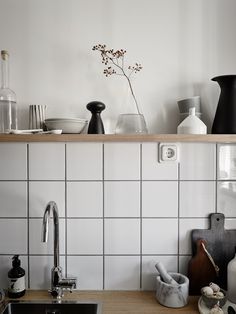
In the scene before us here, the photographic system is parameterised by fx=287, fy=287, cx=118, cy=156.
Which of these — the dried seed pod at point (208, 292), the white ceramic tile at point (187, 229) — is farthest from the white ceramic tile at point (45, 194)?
the dried seed pod at point (208, 292)

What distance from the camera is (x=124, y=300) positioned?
A: 1182 millimetres

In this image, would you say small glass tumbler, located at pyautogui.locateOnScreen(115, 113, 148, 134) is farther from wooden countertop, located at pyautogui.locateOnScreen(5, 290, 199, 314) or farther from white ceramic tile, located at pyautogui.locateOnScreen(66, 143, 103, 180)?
wooden countertop, located at pyautogui.locateOnScreen(5, 290, 199, 314)

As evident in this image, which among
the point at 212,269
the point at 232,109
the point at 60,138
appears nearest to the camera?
the point at 60,138

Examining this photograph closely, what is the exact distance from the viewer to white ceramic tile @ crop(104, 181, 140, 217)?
125 centimetres

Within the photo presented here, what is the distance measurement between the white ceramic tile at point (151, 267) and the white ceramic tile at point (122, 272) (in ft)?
0.09

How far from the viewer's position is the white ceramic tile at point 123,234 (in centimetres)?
126

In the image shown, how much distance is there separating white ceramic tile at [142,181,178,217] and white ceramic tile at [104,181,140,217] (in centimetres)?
3

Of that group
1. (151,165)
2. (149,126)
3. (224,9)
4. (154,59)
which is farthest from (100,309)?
(224,9)

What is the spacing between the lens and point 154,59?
1239 mm

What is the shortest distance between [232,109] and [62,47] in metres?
0.75

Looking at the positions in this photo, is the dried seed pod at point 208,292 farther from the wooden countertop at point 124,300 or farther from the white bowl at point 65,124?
the white bowl at point 65,124

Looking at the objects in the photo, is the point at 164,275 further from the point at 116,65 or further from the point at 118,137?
the point at 116,65

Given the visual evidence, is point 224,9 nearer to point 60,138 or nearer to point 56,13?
point 56,13

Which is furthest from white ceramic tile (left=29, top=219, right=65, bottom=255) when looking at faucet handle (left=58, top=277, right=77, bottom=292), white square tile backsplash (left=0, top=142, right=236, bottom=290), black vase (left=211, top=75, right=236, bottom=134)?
black vase (left=211, top=75, right=236, bottom=134)
